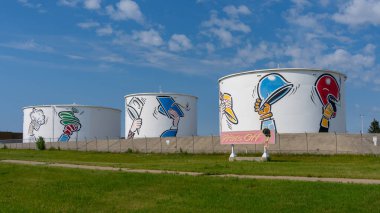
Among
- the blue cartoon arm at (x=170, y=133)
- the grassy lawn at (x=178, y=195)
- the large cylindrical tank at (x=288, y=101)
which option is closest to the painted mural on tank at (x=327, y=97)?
the large cylindrical tank at (x=288, y=101)

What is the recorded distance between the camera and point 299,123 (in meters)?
44.3

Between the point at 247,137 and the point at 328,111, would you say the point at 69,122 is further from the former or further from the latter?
the point at 247,137

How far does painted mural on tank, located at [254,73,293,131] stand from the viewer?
44.5m

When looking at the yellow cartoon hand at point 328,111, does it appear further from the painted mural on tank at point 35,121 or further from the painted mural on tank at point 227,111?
the painted mural on tank at point 35,121

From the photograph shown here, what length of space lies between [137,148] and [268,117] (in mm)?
13648

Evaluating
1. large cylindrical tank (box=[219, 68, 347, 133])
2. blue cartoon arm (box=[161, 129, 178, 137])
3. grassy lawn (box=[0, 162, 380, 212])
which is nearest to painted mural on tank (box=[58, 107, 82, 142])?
blue cartoon arm (box=[161, 129, 178, 137])

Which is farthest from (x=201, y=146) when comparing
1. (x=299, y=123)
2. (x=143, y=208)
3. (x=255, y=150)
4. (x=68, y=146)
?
(x=143, y=208)

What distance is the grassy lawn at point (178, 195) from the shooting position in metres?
11.0

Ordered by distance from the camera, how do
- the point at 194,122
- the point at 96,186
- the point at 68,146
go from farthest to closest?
the point at 194,122
the point at 68,146
the point at 96,186

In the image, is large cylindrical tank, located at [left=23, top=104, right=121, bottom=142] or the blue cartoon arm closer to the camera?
the blue cartoon arm

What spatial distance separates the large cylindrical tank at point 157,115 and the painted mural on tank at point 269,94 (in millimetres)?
18337

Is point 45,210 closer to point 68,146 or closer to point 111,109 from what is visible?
point 68,146

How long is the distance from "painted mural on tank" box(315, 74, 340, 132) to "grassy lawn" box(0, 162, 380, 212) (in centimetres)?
3192

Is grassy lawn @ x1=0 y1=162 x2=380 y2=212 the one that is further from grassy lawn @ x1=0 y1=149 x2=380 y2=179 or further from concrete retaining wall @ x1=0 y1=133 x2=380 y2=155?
concrete retaining wall @ x1=0 y1=133 x2=380 y2=155
